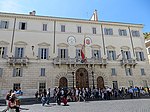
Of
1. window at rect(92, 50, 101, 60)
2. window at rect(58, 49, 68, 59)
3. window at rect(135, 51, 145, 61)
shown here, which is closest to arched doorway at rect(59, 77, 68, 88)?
window at rect(58, 49, 68, 59)

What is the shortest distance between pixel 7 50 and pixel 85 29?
14.3 meters

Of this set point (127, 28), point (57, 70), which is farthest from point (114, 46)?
point (57, 70)

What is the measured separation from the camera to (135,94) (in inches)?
848

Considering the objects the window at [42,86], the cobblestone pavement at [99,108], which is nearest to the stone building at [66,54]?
the window at [42,86]

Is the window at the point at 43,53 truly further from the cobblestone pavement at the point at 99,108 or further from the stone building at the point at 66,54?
the cobblestone pavement at the point at 99,108

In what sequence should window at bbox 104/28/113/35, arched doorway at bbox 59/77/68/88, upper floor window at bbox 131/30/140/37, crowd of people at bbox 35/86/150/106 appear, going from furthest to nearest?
upper floor window at bbox 131/30/140/37 < window at bbox 104/28/113/35 < arched doorway at bbox 59/77/68/88 < crowd of people at bbox 35/86/150/106

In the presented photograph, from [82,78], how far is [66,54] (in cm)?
498

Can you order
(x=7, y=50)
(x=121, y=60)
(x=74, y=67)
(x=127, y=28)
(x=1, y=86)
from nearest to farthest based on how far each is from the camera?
(x=1, y=86), (x=7, y=50), (x=74, y=67), (x=121, y=60), (x=127, y=28)

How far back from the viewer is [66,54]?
25.3m

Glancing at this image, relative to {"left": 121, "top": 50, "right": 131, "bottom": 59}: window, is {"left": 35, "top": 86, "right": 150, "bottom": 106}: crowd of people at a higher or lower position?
lower

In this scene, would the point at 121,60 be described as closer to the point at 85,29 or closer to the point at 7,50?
the point at 85,29

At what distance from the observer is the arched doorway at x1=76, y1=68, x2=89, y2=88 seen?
24531 mm

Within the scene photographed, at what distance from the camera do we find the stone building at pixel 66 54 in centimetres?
2281

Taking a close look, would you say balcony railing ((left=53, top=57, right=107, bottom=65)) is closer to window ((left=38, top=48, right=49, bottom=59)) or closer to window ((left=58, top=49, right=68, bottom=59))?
window ((left=58, top=49, right=68, bottom=59))
